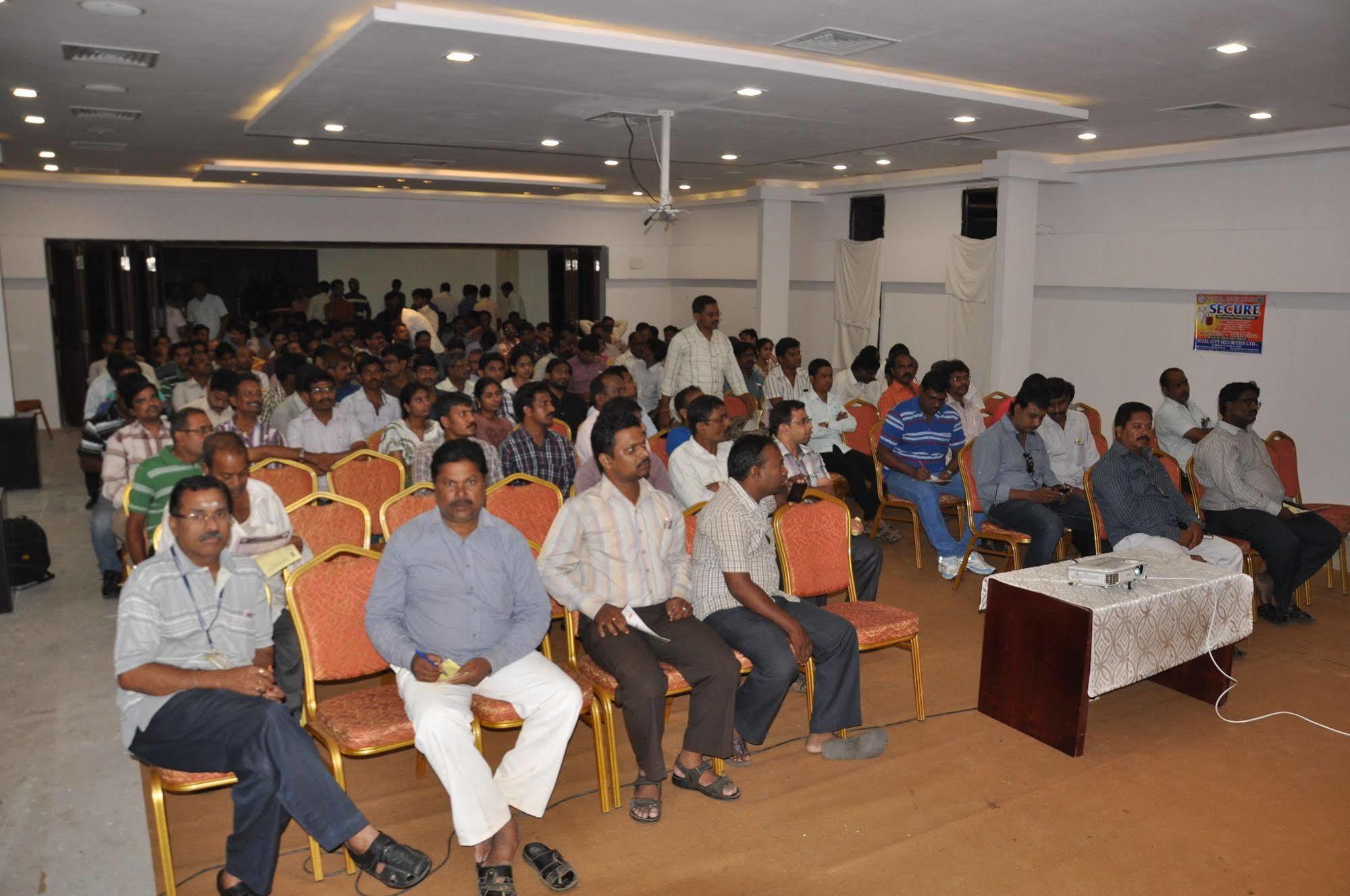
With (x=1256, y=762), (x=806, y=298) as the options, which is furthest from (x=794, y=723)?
(x=806, y=298)

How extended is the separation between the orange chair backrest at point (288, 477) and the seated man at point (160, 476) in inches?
25.0

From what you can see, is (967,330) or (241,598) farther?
(967,330)

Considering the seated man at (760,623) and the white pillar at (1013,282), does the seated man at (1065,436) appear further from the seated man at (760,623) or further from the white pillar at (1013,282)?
the seated man at (760,623)

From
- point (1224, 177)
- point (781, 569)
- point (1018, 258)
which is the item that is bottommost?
point (781, 569)

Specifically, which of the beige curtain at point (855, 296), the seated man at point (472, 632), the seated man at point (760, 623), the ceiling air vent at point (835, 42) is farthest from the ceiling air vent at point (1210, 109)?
the seated man at point (472, 632)

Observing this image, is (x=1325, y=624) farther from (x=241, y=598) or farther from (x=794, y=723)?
(x=241, y=598)

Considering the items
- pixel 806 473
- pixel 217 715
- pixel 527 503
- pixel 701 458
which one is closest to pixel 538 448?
pixel 527 503

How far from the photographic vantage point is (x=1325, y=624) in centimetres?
588

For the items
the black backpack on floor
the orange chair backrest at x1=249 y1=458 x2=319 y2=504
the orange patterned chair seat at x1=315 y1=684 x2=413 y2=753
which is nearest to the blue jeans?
the orange chair backrest at x1=249 y1=458 x2=319 y2=504

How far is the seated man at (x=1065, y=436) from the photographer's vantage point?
6840 millimetres

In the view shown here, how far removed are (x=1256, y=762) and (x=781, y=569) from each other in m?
2.12

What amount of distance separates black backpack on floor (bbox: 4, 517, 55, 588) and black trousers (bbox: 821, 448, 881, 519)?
531 cm

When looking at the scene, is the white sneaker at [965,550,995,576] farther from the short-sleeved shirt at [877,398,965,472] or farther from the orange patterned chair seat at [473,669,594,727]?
the orange patterned chair seat at [473,669,594,727]

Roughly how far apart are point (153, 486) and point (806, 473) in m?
3.22
